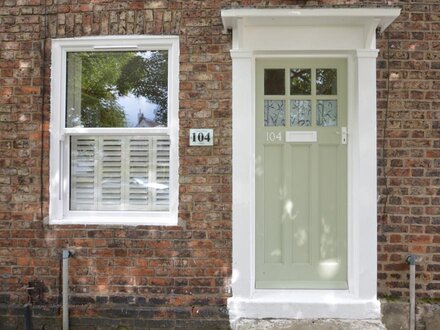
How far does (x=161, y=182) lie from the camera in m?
4.41

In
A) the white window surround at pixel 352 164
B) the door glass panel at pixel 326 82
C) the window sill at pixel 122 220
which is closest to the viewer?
the white window surround at pixel 352 164

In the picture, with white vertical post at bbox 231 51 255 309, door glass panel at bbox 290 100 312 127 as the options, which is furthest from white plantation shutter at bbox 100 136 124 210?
door glass panel at bbox 290 100 312 127

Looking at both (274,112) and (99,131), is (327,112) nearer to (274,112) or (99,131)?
(274,112)

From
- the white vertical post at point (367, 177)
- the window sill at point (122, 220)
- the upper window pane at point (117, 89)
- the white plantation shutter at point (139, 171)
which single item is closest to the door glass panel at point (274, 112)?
the white vertical post at point (367, 177)

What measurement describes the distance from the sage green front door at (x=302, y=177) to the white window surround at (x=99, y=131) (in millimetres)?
793

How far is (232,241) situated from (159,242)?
67 centimetres

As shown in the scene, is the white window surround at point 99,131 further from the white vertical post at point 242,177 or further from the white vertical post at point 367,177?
the white vertical post at point 367,177

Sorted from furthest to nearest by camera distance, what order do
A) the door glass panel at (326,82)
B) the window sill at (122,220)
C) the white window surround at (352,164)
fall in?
the door glass panel at (326,82)
the window sill at (122,220)
the white window surround at (352,164)

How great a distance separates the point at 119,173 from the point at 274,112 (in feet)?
5.20

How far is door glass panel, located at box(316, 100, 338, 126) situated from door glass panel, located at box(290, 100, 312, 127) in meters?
0.09

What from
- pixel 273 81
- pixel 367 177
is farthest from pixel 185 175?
pixel 367 177

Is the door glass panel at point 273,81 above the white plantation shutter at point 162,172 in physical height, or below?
above

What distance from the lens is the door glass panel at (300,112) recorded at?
437cm

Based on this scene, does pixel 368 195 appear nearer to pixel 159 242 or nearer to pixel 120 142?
pixel 159 242
